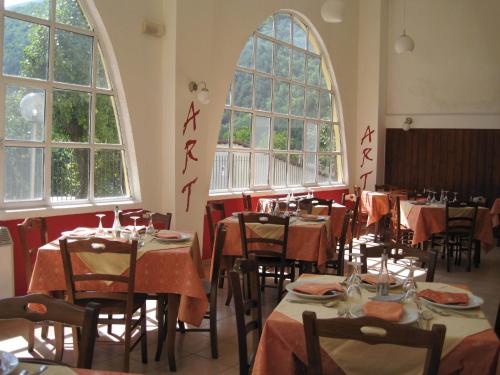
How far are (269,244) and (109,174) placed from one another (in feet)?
7.49

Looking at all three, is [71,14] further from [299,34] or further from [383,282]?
[299,34]

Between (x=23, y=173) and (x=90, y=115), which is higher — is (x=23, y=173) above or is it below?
below

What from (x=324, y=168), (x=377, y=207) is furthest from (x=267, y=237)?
(x=324, y=168)

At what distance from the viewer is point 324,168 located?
434 inches

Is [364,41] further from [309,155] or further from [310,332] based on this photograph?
[310,332]

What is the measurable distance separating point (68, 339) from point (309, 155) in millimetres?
6912

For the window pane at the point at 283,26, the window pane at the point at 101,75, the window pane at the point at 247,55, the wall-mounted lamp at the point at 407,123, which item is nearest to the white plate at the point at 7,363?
the window pane at the point at 101,75

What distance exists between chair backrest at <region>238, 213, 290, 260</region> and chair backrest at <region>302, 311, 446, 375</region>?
9.43 feet

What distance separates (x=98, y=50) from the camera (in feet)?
20.2

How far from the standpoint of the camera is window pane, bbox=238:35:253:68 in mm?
8422

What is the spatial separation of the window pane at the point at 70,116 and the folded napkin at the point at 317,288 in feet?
12.8

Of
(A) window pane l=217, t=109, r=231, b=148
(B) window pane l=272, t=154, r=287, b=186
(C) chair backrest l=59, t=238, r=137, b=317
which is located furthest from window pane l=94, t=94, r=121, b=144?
(B) window pane l=272, t=154, r=287, b=186

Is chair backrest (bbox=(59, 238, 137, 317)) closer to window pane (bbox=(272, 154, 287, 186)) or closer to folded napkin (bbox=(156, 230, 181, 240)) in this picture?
folded napkin (bbox=(156, 230, 181, 240))

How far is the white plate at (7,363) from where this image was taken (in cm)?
166
